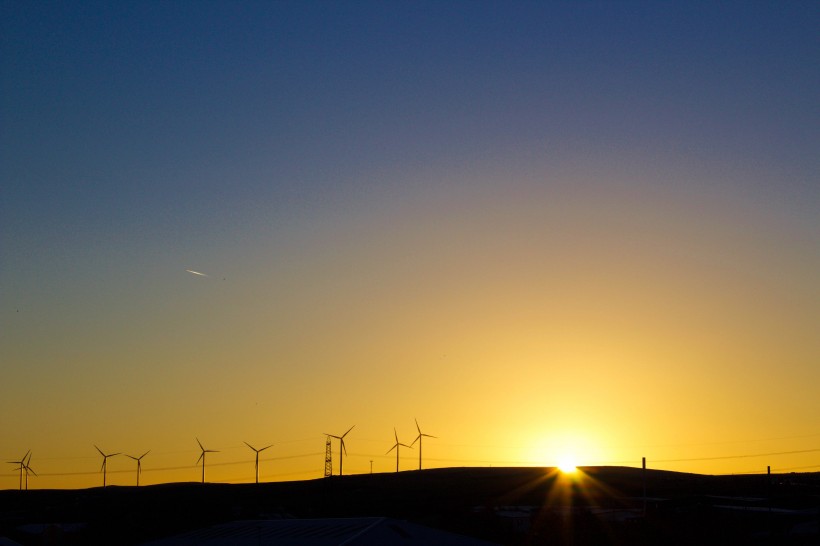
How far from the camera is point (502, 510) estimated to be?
9344 cm

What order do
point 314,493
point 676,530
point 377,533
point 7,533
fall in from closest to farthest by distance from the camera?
point 377,533, point 676,530, point 7,533, point 314,493

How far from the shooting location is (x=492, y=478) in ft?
652

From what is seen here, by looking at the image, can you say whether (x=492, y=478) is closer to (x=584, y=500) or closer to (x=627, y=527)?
(x=584, y=500)

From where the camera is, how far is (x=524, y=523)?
3169 inches

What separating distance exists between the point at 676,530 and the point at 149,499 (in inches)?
3715


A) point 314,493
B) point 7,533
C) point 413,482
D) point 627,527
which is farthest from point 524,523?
point 413,482

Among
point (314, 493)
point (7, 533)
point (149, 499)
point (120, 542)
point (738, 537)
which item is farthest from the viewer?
point (314, 493)

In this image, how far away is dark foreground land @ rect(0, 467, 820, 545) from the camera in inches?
2464

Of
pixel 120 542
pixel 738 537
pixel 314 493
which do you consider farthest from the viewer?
pixel 314 493

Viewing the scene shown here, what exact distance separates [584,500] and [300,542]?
79553mm

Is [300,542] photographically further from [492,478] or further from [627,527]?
[492,478]

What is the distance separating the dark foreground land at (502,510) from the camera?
205 feet

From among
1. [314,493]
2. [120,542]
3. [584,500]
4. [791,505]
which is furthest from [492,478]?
[120,542]

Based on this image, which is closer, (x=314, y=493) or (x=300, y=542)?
(x=300, y=542)
